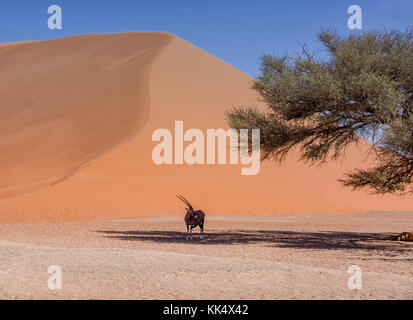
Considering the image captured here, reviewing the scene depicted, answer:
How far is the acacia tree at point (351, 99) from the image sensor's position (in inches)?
529

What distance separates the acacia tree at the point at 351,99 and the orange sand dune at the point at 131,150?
1500 centimetres

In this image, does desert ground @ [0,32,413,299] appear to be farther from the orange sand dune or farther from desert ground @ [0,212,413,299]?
the orange sand dune

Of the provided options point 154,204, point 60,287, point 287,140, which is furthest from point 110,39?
point 60,287

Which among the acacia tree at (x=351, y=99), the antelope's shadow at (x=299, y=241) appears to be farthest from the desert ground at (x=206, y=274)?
the acacia tree at (x=351, y=99)

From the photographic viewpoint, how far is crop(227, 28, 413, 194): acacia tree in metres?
13.4

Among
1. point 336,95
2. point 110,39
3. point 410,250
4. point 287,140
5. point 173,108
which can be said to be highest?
point 110,39

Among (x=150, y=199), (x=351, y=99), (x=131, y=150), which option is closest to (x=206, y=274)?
(x=351, y=99)

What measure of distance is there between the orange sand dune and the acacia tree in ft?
49.2

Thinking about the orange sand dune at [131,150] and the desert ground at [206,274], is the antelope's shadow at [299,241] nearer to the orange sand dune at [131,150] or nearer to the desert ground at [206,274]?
the desert ground at [206,274]

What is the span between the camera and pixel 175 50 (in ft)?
184

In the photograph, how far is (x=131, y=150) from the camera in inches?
1495

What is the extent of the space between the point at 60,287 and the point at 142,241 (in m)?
8.42

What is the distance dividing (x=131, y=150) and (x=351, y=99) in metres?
25.7
